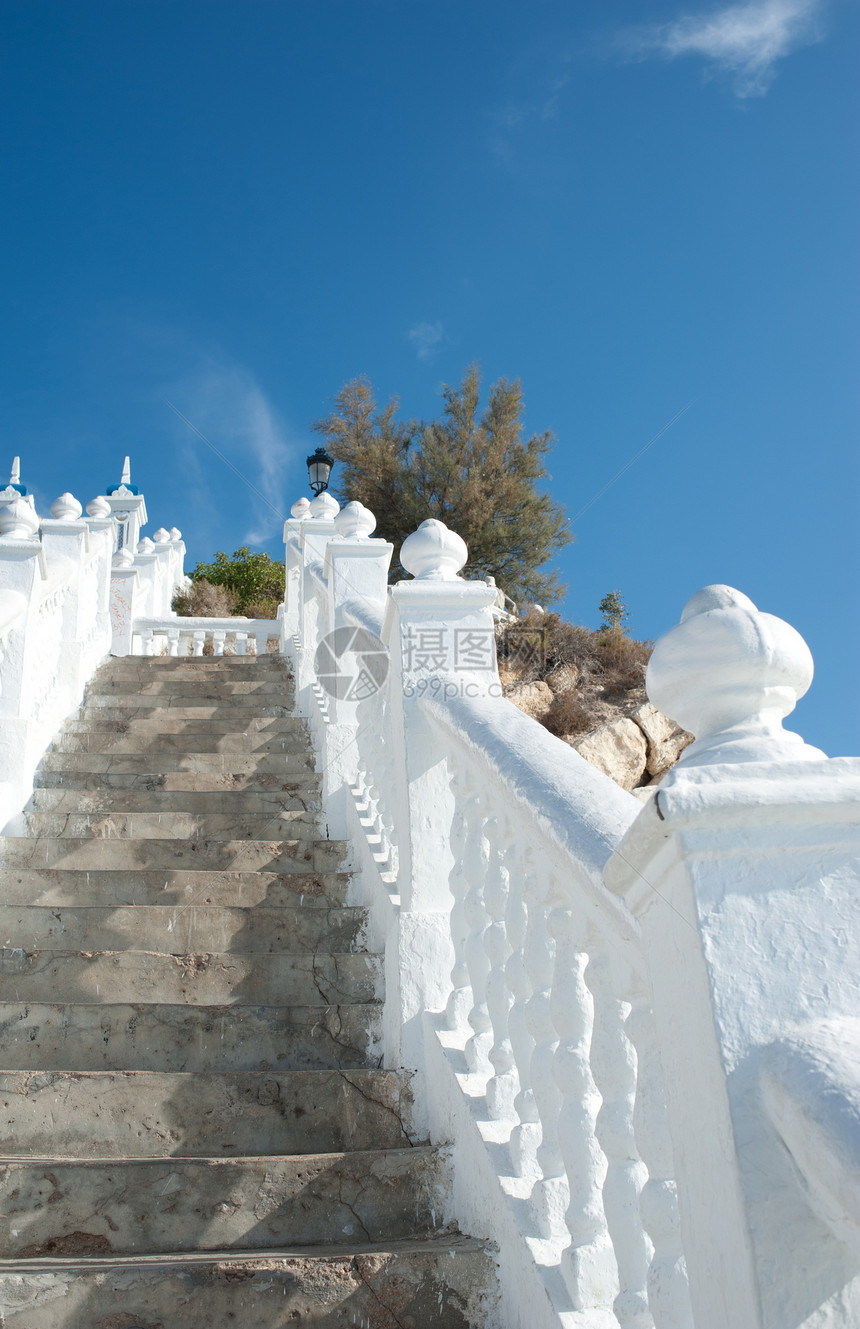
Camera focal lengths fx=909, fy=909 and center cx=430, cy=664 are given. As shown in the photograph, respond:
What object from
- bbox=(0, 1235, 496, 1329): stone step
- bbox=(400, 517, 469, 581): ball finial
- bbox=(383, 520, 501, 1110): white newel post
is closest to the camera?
bbox=(0, 1235, 496, 1329): stone step

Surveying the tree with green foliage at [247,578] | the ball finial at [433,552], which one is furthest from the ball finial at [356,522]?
the tree with green foliage at [247,578]

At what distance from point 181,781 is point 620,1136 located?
12.4 ft

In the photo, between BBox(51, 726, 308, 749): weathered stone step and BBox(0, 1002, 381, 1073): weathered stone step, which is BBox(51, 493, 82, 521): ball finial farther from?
BBox(0, 1002, 381, 1073): weathered stone step

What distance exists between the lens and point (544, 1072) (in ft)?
5.17

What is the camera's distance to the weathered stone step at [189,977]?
9.55 ft

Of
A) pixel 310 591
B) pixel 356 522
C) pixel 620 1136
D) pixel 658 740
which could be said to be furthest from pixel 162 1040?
pixel 658 740

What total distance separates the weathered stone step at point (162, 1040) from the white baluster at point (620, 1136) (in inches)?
62.8

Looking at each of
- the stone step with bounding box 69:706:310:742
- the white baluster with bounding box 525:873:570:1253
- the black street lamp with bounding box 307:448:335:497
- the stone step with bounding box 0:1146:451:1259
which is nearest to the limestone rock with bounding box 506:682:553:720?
the black street lamp with bounding box 307:448:335:497

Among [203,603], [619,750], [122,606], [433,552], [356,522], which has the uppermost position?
[203,603]

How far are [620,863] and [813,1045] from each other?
0.88 ft

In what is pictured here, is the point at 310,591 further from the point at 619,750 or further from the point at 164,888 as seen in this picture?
the point at 619,750

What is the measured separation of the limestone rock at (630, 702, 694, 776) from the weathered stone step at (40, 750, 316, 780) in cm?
670

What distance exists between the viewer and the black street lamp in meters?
9.02

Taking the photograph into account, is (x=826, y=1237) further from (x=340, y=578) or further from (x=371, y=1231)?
(x=340, y=578)
